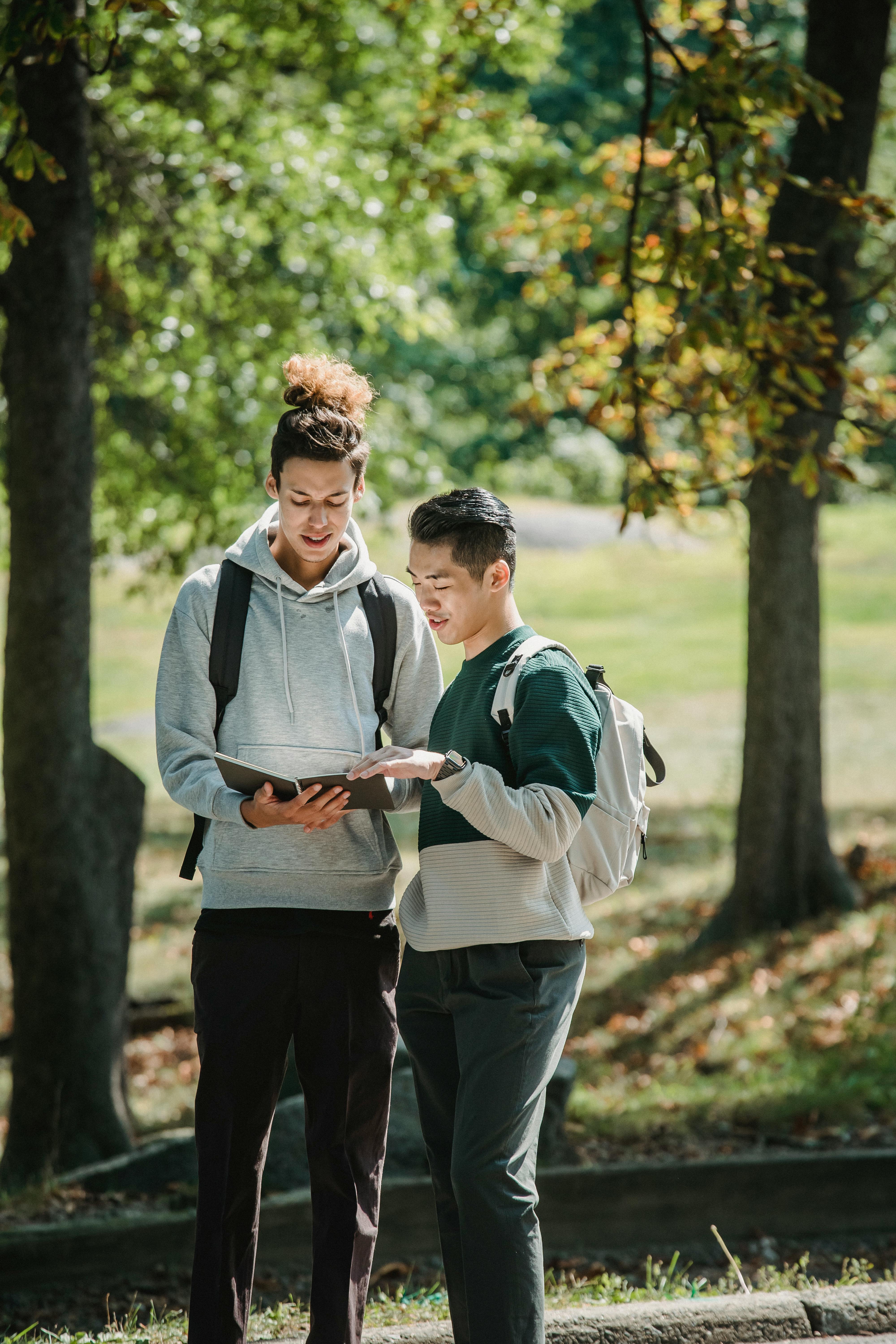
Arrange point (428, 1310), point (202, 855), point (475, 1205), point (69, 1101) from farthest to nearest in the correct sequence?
point (69, 1101), point (428, 1310), point (202, 855), point (475, 1205)

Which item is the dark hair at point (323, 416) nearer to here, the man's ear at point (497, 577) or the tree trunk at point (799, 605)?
the man's ear at point (497, 577)

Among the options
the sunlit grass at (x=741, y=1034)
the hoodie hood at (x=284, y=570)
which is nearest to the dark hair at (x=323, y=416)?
the hoodie hood at (x=284, y=570)

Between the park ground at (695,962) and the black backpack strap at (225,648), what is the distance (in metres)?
1.68

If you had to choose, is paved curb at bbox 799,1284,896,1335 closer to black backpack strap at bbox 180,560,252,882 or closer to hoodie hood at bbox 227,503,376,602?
black backpack strap at bbox 180,560,252,882

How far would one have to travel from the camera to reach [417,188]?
9.70 meters

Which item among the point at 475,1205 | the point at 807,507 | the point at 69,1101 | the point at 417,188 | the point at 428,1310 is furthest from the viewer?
the point at 417,188

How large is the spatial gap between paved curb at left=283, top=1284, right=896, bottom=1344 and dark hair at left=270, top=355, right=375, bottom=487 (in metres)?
2.23

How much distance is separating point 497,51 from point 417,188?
114 centimetres

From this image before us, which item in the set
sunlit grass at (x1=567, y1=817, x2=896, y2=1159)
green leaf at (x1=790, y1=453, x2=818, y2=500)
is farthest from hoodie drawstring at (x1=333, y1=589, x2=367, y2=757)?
sunlit grass at (x1=567, y1=817, x2=896, y2=1159)

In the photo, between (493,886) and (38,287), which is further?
(38,287)

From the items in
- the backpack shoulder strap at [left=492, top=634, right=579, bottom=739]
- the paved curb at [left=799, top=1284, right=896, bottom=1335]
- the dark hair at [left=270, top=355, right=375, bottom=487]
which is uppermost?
the dark hair at [left=270, top=355, right=375, bottom=487]

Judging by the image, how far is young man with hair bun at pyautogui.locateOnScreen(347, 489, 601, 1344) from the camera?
271 centimetres

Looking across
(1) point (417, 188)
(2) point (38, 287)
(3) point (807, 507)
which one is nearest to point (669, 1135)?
(3) point (807, 507)

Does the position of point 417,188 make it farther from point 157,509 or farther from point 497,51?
point 157,509
